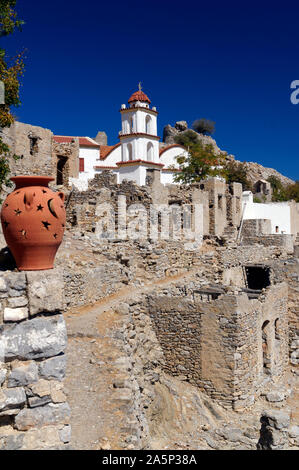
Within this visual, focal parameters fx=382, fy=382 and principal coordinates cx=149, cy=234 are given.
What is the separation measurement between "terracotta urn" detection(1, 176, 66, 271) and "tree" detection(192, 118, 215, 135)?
73945 millimetres

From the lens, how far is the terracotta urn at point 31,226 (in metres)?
4.82

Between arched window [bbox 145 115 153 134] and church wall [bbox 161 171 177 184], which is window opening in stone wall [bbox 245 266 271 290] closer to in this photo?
arched window [bbox 145 115 153 134]

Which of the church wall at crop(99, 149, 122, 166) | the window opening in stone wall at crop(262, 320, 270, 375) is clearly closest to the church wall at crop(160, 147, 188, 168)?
the church wall at crop(99, 149, 122, 166)

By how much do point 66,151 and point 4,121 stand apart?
10.5 m

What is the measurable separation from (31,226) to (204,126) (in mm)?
74317

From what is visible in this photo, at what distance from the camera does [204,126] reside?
2953 inches

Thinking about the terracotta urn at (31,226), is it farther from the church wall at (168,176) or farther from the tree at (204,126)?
the tree at (204,126)

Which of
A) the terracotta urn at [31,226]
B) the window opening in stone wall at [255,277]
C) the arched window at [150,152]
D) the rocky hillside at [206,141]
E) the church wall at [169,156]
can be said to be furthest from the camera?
the rocky hillside at [206,141]

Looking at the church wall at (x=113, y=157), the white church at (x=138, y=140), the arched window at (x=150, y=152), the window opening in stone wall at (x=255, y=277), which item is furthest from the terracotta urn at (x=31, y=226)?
the church wall at (x=113, y=157)

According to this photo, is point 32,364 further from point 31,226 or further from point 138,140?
point 138,140

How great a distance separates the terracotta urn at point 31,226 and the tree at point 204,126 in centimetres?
7394

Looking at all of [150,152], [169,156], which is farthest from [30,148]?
[169,156]
